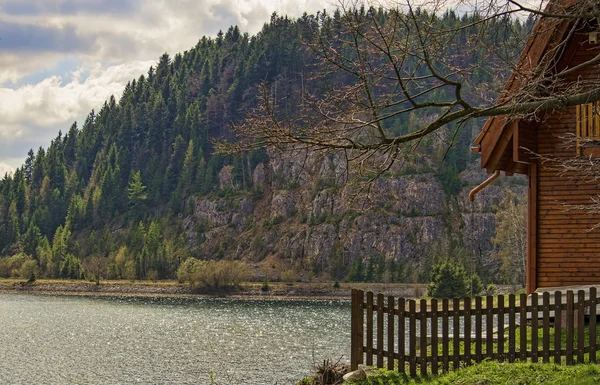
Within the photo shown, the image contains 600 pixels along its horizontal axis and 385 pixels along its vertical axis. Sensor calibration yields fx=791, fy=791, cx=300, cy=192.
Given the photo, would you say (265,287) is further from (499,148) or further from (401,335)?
A: (401,335)

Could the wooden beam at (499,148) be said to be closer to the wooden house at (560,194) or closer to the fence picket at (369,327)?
the wooden house at (560,194)

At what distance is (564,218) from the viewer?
21.8 m

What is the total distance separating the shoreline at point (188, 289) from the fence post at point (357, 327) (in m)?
126

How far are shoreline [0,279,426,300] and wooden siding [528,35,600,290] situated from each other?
120 m

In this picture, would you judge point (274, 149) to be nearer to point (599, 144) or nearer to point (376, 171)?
point (376, 171)

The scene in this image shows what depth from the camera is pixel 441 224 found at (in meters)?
180

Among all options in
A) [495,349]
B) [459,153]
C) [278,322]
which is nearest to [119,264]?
[459,153]

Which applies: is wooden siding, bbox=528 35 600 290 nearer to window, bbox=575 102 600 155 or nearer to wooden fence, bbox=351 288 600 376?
Result: window, bbox=575 102 600 155

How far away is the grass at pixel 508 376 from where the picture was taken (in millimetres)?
14125

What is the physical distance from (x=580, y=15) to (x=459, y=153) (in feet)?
610

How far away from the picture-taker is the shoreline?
494ft

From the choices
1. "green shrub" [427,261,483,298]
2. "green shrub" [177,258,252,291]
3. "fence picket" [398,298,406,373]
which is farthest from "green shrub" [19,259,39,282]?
"fence picket" [398,298,406,373]

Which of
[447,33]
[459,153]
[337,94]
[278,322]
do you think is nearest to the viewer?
[447,33]

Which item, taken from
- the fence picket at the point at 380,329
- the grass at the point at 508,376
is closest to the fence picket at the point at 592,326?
the grass at the point at 508,376
